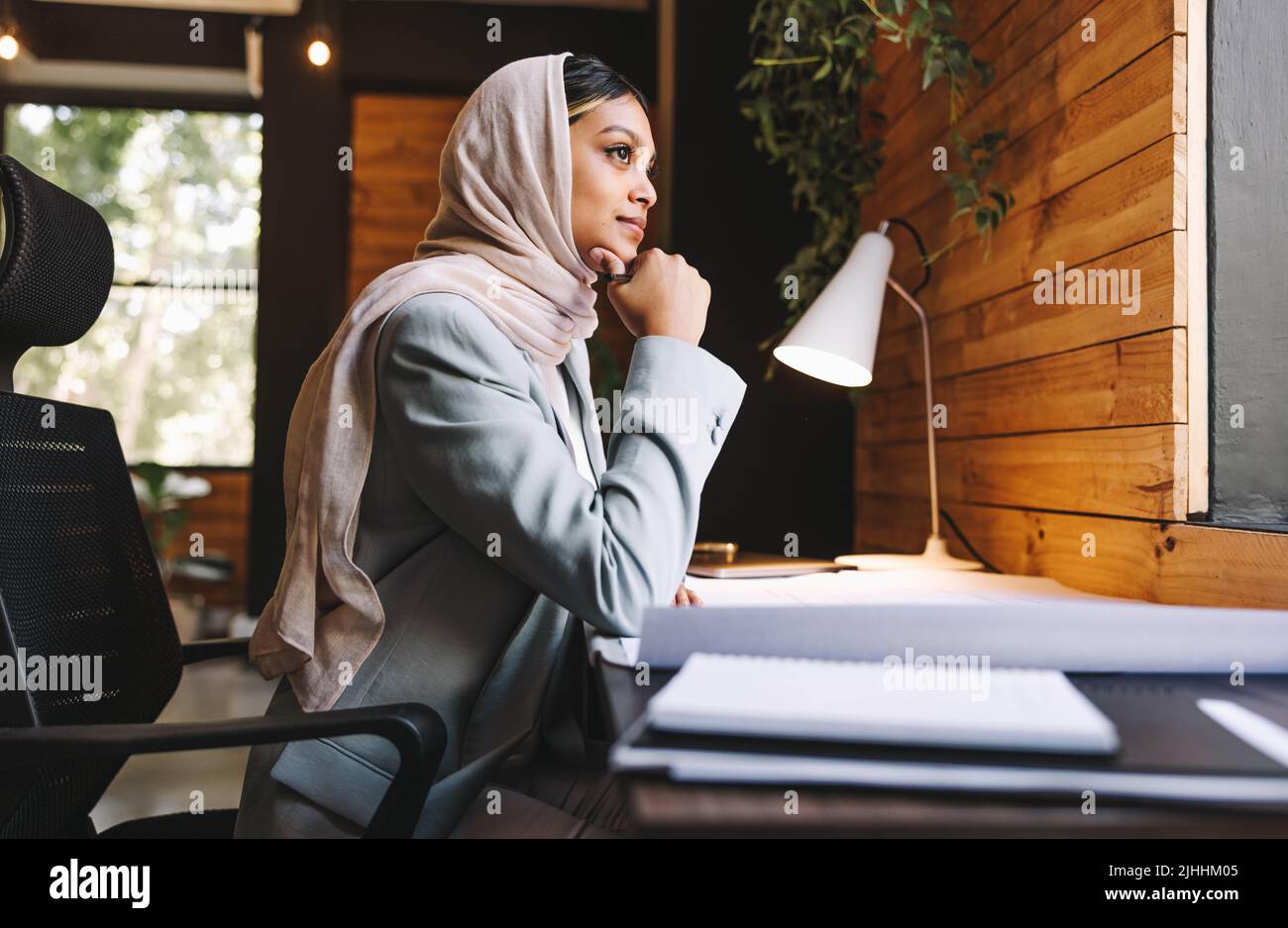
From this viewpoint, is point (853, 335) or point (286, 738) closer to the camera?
point (286, 738)

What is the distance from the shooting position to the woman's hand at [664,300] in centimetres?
103

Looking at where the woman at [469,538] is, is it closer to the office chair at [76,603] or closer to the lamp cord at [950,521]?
the office chair at [76,603]

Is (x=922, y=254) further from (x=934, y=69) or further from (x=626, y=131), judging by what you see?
(x=626, y=131)

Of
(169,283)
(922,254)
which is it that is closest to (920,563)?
(922,254)

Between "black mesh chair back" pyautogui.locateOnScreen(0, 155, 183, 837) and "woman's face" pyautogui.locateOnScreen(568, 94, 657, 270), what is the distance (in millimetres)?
571

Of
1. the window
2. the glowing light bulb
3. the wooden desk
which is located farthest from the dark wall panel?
the window

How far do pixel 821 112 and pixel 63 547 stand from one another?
187 cm

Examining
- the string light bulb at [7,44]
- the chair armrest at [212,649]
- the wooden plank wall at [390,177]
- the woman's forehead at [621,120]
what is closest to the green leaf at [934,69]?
the woman's forehead at [621,120]

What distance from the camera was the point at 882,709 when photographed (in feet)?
1.63

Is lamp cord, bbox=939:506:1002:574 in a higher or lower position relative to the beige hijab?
lower

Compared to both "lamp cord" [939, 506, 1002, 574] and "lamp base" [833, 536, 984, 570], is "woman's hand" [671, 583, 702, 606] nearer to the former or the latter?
"lamp base" [833, 536, 984, 570]

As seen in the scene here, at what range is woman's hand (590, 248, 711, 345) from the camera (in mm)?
1033
